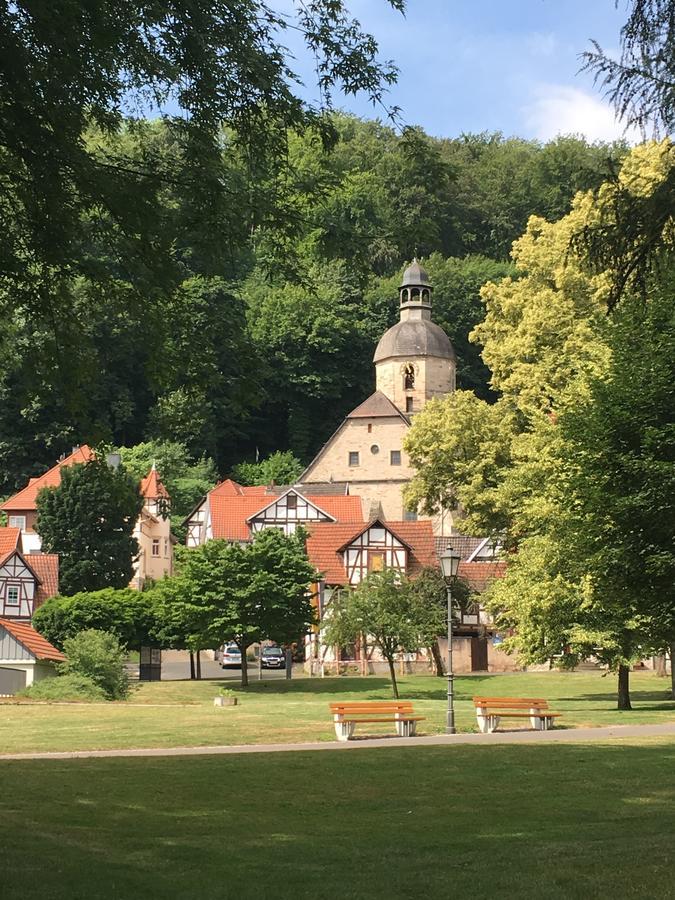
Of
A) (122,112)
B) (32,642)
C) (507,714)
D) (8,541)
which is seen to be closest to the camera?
(122,112)

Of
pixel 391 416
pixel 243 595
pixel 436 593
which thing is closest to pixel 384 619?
pixel 243 595

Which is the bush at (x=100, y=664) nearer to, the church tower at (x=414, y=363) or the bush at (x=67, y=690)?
the bush at (x=67, y=690)

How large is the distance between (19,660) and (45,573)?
1983 centimetres

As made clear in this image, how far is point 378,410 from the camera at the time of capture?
81312 mm

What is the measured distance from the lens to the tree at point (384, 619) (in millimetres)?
40719

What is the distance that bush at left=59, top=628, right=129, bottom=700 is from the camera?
38188 mm

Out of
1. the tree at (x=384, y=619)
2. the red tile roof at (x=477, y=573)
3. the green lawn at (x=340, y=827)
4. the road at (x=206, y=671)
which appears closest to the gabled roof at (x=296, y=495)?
the road at (x=206, y=671)

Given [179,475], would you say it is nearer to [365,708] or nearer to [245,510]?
[245,510]

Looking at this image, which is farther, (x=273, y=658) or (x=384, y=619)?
(x=273, y=658)

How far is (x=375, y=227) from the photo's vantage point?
12250 millimetres

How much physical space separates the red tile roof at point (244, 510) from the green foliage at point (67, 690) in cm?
3154

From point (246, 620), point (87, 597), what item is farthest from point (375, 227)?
point (87, 597)

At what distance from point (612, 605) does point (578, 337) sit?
12170 millimetres

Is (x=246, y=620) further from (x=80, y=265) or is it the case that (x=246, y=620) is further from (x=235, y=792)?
(x=80, y=265)
